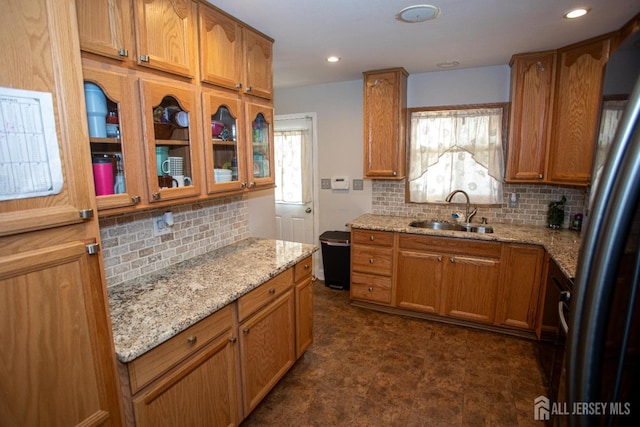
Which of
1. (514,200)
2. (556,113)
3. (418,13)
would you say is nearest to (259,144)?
(418,13)

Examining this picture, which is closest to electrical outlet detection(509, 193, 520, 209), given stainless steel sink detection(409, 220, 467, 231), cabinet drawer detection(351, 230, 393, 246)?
stainless steel sink detection(409, 220, 467, 231)

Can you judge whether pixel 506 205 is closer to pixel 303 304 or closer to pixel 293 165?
pixel 303 304

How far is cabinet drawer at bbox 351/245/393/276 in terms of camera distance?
3.25 m

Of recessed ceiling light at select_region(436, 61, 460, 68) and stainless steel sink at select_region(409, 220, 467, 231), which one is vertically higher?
recessed ceiling light at select_region(436, 61, 460, 68)

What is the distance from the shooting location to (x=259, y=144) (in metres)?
2.34

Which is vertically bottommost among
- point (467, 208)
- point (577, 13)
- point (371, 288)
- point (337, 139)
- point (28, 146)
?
point (371, 288)

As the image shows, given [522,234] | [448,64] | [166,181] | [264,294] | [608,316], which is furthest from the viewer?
[448,64]

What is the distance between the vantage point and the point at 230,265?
2.08 m

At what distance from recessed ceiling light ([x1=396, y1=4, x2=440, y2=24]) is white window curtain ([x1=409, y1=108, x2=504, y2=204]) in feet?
5.01

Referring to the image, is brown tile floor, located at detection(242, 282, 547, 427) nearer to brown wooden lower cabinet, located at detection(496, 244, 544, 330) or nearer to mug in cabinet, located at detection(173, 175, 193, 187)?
brown wooden lower cabinet, located at detection(496, 244, 544, 330)

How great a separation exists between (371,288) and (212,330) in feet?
6.79

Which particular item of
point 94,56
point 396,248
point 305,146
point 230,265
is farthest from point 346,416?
point 305,146

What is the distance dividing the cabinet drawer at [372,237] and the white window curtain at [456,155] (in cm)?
71

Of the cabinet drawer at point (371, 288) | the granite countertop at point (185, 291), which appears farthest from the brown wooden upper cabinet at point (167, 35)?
the cabinet drawer at point (371, 288)
